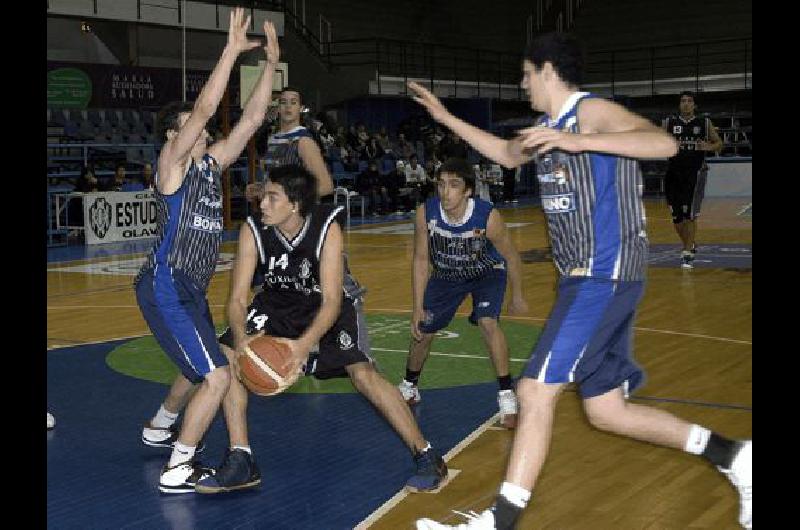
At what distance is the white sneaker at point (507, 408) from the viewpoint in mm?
6766

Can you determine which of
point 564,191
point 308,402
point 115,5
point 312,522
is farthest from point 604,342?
point 115,5

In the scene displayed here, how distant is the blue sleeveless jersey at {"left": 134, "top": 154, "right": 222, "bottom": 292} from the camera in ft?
18.6

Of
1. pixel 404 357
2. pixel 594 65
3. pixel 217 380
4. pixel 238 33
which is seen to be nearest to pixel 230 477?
pixel 217 380

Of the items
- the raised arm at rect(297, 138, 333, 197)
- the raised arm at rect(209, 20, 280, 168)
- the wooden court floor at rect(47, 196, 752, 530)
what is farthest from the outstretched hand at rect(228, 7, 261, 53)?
the raised arm at rect(297, 138, 333, 197)

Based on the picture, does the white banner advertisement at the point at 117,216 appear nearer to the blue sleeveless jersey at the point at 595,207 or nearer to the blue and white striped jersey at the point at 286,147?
the blue and white striped jersey at the point at 286,147

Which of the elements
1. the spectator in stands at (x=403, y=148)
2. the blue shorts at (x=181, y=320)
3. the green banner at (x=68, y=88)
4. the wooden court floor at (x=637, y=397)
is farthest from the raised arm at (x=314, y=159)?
the spectator in stands at (x=403, y=148)

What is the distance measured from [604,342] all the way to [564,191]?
0.62 m

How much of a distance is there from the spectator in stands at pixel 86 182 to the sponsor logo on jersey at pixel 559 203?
14985mm

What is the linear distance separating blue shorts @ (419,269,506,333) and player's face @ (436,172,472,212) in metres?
0.56

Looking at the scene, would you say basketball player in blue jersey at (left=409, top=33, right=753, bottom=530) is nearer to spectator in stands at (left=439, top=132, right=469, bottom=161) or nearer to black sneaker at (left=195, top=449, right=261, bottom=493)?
black sneaker at (left=195, top=449, right=261, bottom=493)

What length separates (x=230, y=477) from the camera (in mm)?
5574

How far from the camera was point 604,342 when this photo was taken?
4539 millimetres

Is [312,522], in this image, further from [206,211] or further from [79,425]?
[79,425]

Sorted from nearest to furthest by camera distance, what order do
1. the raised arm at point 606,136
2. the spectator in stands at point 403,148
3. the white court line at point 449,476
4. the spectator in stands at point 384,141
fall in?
the raised arm at point 606,136, the white court line at point 449,476, the spectator in stands at point 384,141, the spectator in stands at point 403,148
